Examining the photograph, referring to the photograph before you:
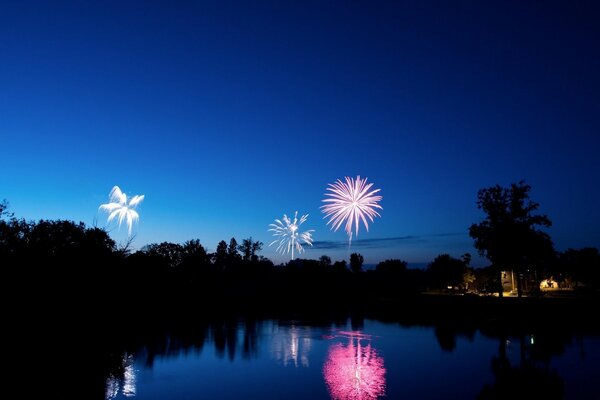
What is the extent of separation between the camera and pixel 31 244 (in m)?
40.0

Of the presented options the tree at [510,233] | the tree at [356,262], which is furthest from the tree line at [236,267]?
the tree at [356,262]

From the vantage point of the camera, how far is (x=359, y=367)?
26.9 m

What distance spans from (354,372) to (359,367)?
1.42 metres

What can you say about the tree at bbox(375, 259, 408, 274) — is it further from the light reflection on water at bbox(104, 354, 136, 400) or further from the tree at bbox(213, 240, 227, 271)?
the light reflection on water at bbox(104, 354, 136, 400)

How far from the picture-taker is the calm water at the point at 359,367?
21.7m

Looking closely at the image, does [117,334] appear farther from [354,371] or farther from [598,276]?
[598,276]

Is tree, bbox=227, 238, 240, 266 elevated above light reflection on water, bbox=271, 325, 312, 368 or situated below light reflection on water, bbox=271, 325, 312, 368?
above

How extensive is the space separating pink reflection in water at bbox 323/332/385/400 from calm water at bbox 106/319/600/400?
0.06 metres

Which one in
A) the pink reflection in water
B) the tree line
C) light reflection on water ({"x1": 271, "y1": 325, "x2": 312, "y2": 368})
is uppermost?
the tree line

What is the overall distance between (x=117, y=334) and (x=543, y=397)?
36.0 m

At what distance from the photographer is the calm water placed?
21.7 m

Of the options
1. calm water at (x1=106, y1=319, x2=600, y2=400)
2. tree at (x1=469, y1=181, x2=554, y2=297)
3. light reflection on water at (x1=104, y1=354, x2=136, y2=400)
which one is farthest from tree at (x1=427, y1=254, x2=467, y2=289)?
light reflection on water at (x1=104, y1=354, x2=136, y2=400)

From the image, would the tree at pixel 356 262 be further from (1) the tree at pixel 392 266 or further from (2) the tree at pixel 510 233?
(2) the tree at pixel 510 233

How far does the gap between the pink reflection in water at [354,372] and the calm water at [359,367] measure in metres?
0.06
